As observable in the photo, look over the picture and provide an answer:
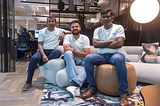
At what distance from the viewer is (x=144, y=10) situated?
11.0 feet

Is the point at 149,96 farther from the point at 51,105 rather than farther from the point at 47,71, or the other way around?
the point at 47,71

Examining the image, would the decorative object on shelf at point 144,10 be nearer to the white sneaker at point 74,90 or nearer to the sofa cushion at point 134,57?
the sofa cushion at point 134,57

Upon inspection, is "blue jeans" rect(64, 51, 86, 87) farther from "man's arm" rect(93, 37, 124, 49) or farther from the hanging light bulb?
the hanging light bulb

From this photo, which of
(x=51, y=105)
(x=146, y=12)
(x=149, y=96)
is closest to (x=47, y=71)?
(x=51, y=105)

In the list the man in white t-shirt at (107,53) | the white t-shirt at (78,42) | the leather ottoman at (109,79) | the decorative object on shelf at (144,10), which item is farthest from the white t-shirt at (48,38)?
the decorative object on shelf at (144,10)

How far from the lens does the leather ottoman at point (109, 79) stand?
181cm

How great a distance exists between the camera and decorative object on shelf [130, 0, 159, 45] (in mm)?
3271

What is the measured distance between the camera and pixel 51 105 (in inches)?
64.0

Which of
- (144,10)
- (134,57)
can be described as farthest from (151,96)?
(144,10)

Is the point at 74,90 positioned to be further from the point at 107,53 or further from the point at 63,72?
the point at 107,53

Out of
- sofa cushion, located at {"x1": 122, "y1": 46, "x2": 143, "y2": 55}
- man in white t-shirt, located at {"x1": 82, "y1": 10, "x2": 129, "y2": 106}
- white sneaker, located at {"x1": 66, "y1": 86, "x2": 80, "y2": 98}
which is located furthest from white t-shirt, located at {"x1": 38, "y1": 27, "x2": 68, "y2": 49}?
sofa cushion, located at {"x1": 122, "y1": 46, "x2": 143, "y2": 55}

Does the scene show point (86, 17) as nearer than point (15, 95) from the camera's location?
No

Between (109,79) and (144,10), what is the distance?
2391 millimetres

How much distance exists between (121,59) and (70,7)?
3.37 metres
